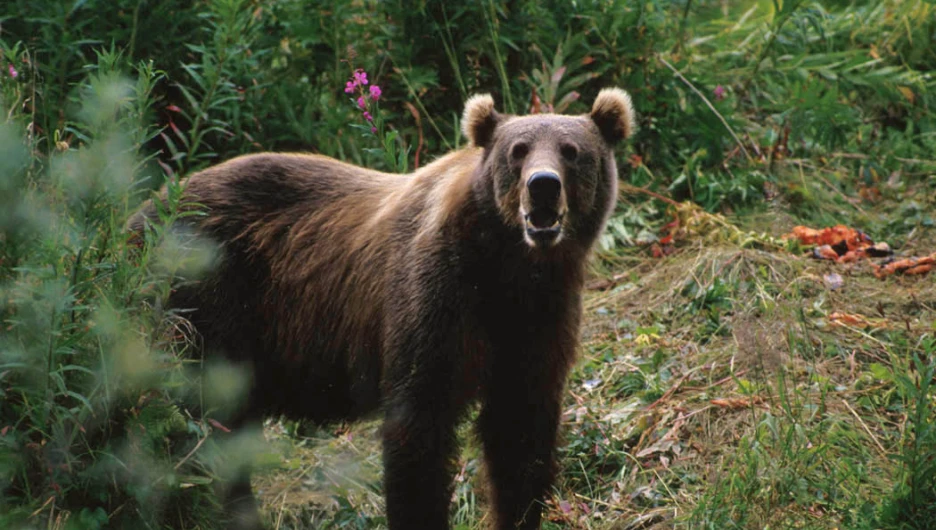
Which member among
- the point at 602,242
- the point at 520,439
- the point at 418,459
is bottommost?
the point at 602,242

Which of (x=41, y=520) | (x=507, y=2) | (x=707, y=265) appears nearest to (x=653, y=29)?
(x=507, y=2)

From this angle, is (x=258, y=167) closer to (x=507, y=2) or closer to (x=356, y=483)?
(x=356, y=483)

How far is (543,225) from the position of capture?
432cm

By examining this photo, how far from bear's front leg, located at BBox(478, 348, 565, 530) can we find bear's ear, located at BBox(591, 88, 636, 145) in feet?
3.54

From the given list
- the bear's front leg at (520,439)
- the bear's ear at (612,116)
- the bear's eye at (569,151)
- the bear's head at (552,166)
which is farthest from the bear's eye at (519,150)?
→ the bear's front leg at (520,439)

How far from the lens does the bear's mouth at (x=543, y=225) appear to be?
13.8 feet

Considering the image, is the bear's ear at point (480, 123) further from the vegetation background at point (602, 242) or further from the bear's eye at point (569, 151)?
the vegetation background at point (602, 242)

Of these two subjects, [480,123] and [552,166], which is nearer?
[552,166]

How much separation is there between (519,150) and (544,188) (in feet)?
1.05

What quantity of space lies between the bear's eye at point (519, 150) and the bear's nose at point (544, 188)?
264mm

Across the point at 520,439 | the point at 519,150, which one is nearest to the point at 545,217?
the point at 519,150

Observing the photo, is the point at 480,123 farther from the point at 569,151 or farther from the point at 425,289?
the point at 425,289

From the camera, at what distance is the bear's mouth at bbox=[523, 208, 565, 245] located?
420 centimetres

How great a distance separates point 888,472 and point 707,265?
2.22 metres
